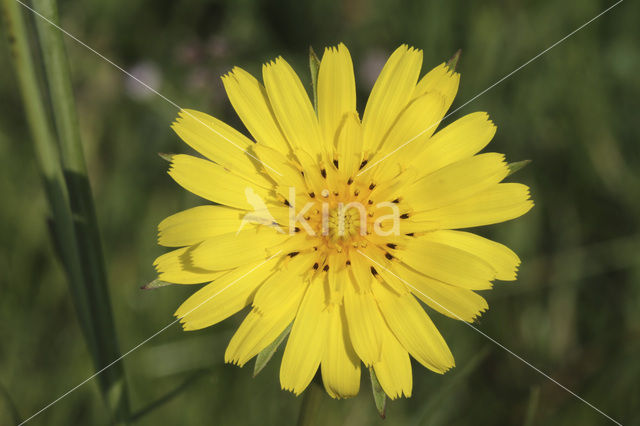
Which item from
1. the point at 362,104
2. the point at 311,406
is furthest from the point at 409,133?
the point at 362,104

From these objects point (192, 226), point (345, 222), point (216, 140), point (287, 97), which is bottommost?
point (345, 222)

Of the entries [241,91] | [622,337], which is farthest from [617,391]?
[241,91]

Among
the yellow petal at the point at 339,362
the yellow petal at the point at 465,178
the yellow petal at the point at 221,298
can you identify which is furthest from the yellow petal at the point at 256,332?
the yellow petal at the point at 465,178

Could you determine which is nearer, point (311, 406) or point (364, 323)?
point (311, 406)

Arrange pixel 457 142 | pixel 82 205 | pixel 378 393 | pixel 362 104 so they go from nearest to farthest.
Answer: pixel 378 393 < pixel 82 205 < pixel 457 142 < pixel 362 104

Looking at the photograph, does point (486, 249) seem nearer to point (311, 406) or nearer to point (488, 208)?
Result: point (488, 208)

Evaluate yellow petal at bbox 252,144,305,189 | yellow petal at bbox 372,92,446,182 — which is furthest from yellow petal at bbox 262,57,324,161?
yellow petal at bbox 372,92,446,182

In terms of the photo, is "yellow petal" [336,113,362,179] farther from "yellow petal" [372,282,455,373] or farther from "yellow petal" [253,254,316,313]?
"yellow petal" [372,282,455,373]
